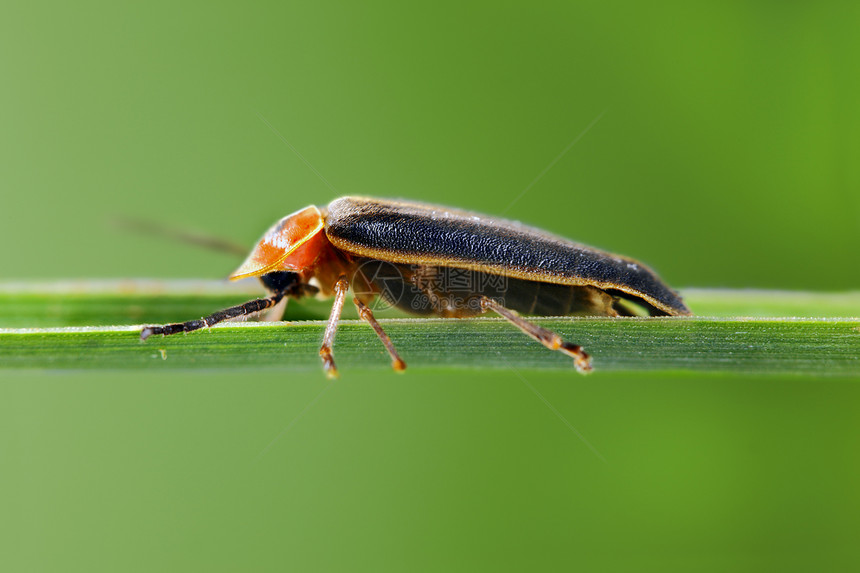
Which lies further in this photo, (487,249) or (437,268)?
(437,268)

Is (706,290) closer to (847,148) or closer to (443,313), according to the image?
(847,148)

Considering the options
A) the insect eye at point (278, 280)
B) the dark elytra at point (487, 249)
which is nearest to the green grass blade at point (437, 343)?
the dark elytra at point (487, 249)

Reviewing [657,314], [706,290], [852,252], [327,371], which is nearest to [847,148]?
[852,252]

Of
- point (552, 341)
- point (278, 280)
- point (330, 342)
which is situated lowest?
point (330, 342)

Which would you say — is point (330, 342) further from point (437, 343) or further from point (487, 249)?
point (487, 249)

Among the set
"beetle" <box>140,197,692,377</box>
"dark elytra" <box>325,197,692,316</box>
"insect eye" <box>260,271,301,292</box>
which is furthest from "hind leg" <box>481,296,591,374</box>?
"insect eye" <box>260,271,301,292</box>

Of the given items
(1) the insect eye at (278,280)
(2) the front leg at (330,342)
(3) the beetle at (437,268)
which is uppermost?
(3) the beetle at (437,268)

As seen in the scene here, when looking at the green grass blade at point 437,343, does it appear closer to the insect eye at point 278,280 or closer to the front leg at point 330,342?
the front leg at point 330,342

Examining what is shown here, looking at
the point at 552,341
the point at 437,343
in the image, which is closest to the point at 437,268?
the point at 437,343
